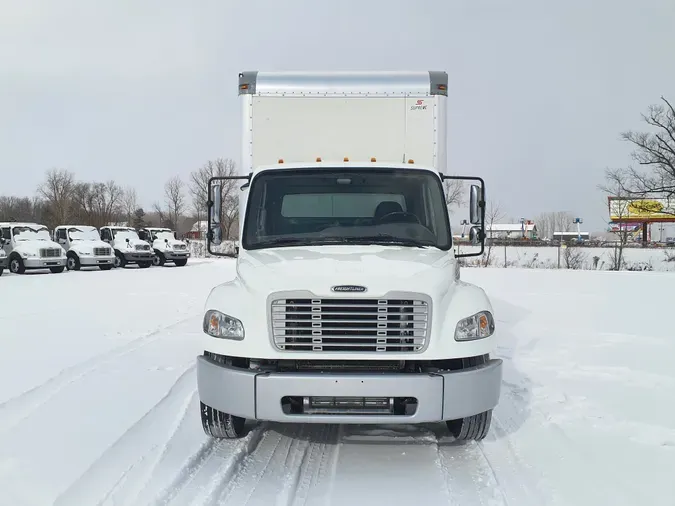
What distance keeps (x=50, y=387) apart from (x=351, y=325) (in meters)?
3.91

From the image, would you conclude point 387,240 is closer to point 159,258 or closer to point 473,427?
point 473,427

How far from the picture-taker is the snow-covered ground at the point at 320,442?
11.6 ft

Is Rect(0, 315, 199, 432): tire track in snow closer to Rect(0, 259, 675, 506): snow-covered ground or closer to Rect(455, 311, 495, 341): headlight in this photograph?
Rect(0, 259, 675, 506): snow-covered ground

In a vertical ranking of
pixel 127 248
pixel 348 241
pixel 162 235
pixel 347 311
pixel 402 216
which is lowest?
pixel 127 248

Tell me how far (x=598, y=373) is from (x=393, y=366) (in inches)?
158

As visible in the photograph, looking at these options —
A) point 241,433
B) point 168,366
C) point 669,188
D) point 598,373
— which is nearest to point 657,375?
point 598,373

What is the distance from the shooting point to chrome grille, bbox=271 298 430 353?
3.76 metres

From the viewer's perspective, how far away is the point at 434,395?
367cm

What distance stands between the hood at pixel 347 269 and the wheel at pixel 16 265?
21002 mm

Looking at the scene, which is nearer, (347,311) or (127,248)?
(347,311)

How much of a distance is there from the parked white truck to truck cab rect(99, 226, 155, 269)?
23.7m

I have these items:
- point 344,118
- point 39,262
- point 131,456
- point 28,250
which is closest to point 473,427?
point 131,456

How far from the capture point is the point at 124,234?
93.6 feet

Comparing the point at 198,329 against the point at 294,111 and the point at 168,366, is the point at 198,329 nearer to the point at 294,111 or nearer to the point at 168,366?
the point at 168,366
